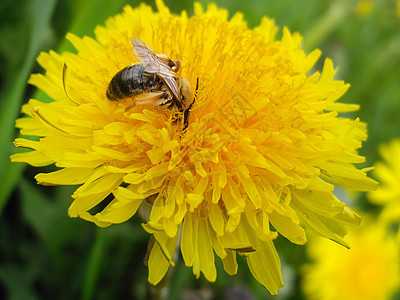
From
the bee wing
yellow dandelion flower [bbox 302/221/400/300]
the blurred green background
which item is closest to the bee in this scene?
the bee wing

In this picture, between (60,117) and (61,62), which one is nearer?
(60,117)

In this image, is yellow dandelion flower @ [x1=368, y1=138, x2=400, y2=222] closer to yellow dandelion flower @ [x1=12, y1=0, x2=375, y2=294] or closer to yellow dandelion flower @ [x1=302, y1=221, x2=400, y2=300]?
yellow dandelion flower @ [x1=302, y1=221, x2=400, y2=300]

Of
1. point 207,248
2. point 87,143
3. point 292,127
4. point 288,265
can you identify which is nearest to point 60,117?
point 87,143

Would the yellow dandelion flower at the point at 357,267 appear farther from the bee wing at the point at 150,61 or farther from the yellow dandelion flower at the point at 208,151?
the bee wing at the point at 150,61

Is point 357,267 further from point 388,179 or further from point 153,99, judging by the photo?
point 153,99

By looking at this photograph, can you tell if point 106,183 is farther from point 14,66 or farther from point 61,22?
point 61,22

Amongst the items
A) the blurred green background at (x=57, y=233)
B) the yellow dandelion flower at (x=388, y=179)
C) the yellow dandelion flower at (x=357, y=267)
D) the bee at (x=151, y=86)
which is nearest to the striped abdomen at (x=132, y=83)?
the bee at (x=151, y=86)

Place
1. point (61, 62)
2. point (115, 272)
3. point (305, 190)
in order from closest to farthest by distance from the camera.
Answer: point (305, 190)
point (61, 62)
point (115, 272)
